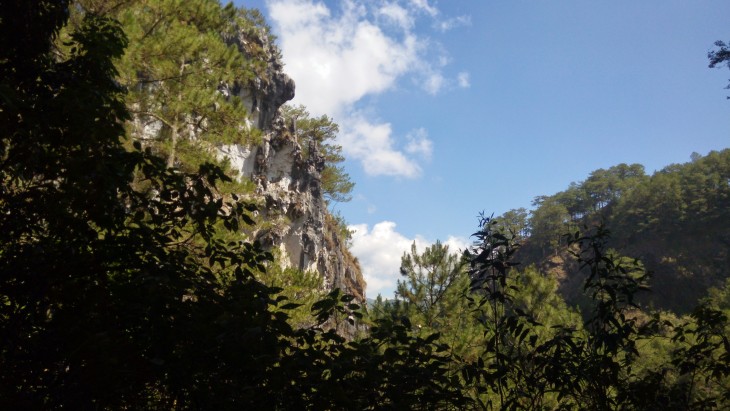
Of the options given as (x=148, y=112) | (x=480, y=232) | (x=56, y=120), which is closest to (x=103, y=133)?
(x=56, y=120)

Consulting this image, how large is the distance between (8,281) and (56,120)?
96cm

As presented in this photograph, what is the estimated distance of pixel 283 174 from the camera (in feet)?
94.4

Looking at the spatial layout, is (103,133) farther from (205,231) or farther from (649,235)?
(649,235)

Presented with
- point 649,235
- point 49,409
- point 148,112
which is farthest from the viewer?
point 649,235

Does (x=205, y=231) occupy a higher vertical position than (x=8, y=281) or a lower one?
higher

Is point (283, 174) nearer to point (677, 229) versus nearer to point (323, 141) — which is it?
point (323, 141)

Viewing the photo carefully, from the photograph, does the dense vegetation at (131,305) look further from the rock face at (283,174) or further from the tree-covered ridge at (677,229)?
the tree-covered ridge at (677,229)

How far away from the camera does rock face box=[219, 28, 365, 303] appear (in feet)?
83.7

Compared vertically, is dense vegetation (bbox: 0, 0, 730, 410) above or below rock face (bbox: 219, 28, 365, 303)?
below

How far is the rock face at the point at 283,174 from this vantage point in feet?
83.7

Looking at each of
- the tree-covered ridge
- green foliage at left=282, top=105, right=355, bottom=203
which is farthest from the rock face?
the tree-covered ridge

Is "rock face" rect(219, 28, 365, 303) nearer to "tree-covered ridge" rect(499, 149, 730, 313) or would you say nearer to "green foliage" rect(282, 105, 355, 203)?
"green foliage" rect(282, 105, 355, 203)

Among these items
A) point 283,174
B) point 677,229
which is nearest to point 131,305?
point 283,174

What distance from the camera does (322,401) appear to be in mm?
2199
